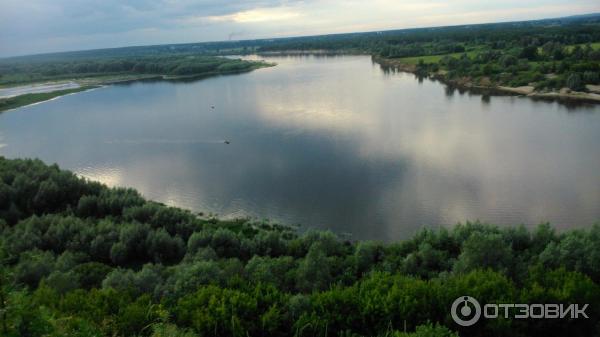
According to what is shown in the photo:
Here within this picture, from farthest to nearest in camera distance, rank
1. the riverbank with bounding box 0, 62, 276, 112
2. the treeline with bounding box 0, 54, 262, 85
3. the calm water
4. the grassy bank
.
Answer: the treeline with bounding box 0, 54, 262, 85 → the riverbank with bounding box 0, 62, 276, 112 → the grassy bank → the calm water

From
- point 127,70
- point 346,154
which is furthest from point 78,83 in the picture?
point 346,154

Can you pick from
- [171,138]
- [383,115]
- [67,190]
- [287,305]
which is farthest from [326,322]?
[383,115]

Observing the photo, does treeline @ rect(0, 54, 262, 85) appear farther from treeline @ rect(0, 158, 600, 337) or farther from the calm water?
treeline @ rect(0, 158, 600, 337)

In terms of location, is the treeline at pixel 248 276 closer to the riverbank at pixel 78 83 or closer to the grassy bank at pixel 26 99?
the grassy bank at pixel 26 99

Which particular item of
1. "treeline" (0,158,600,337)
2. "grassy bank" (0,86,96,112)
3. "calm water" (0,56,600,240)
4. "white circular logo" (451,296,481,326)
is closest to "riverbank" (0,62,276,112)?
"grassy bank" (0,86,96,112)

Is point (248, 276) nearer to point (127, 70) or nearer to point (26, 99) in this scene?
point (26, 99)
